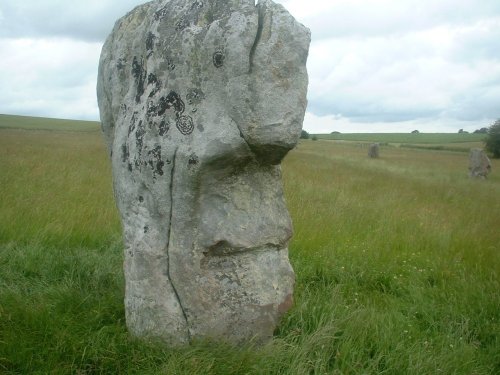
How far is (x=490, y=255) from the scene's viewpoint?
5.68 m

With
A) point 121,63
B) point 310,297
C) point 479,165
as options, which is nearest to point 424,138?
point 479,165

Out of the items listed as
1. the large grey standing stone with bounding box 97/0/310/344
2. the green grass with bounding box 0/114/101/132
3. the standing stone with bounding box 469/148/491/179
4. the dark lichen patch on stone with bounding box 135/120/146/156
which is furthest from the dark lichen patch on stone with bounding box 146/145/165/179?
the green grass with bounding box 0/114/101/132

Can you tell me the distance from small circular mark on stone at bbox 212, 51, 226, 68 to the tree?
38567mm

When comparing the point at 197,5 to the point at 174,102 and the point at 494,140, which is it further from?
the point at 494,140

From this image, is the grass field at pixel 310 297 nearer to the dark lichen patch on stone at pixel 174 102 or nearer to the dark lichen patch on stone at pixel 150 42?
the dark lichen patch on stone at pixel 174 102

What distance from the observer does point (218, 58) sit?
9.85 feet

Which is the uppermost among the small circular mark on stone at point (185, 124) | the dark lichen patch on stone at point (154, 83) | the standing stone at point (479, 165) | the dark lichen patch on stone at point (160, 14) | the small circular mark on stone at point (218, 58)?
the dark lichen patch on stone at point (160, 14)

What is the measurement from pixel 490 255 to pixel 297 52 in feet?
13.2

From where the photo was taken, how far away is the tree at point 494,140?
36938 mm

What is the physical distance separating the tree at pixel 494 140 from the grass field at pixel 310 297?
32.5 meters

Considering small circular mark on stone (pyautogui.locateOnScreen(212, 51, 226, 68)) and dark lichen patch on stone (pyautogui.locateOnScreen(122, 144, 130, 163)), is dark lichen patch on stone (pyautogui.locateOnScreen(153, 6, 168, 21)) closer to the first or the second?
small circular mark on stone (pyautogui.locateOnScreen(212, 51, 226, 68))

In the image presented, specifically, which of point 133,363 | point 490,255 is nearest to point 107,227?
point 133,363

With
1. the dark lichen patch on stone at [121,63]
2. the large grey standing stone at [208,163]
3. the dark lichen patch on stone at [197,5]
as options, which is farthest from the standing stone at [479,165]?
the dark lichen patch on stone at [197,5]

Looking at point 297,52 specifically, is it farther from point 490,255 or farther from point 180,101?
point 490,255
